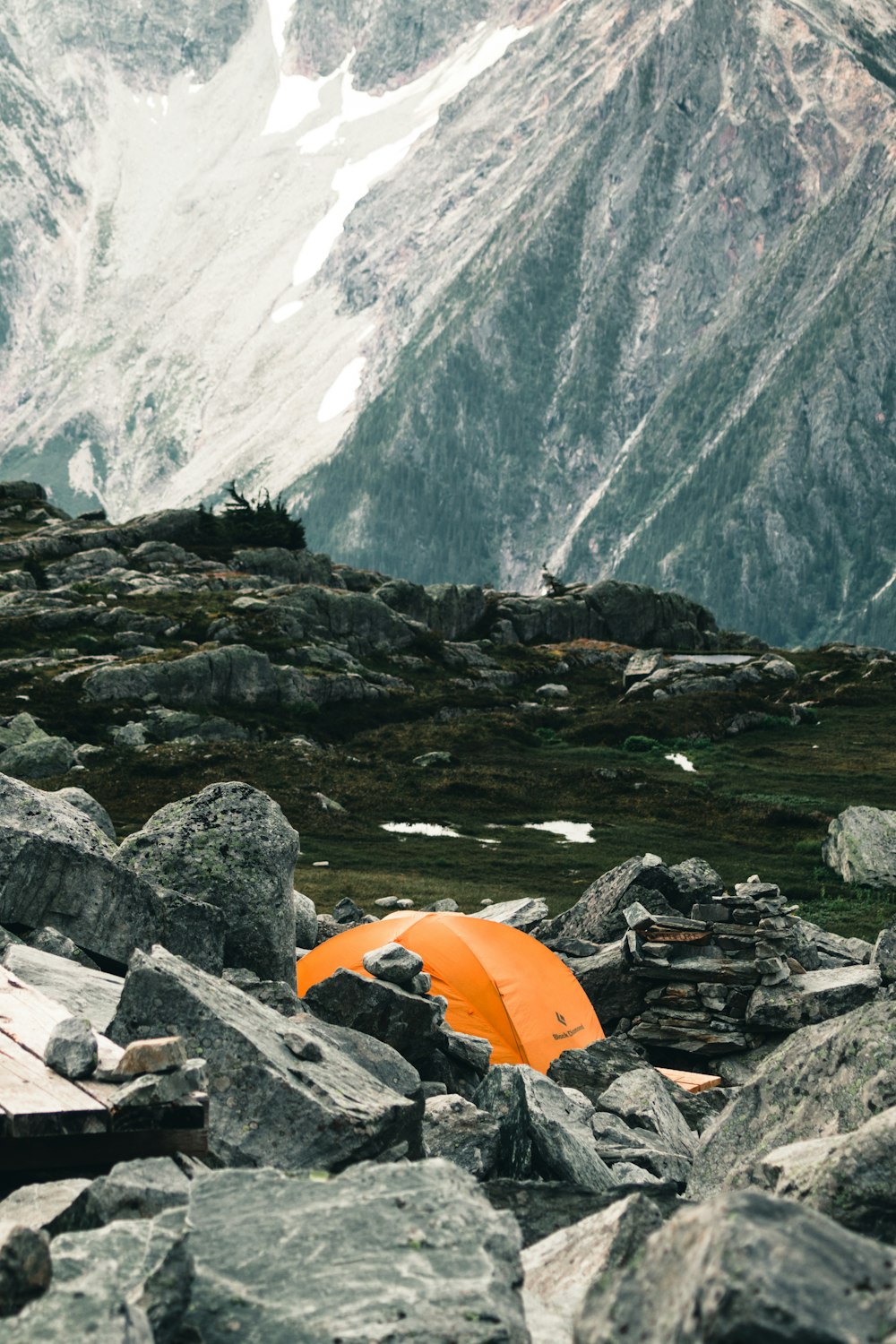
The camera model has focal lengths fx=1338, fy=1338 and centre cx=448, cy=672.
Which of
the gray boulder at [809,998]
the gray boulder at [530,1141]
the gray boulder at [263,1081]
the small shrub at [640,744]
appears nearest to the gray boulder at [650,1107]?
the gray boulder at [530,1141]

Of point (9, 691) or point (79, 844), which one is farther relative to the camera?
point (9, 691)

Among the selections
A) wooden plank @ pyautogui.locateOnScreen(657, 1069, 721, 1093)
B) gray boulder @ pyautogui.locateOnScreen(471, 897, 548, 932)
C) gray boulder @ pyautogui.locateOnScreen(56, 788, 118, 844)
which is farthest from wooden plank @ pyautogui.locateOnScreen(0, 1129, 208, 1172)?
gray boulder @ pyautogui.locateOnScreen(471, 897, 548, 932)

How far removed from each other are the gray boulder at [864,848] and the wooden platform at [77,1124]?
1422 inches

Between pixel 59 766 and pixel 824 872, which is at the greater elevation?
pixel 824 872

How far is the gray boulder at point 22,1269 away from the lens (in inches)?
240

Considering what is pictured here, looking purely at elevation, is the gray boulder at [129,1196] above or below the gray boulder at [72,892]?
above

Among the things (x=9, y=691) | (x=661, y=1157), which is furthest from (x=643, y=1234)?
(x=9, y=691)

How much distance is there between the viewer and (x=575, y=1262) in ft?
24.6

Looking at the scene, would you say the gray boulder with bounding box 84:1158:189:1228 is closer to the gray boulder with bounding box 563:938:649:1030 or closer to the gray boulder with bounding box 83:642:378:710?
the gray boulder with bounding box 563:938:649:1030

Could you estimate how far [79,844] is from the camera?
628 inches

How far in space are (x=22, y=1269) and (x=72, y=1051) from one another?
3.32m

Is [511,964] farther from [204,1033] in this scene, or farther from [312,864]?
[312,864]

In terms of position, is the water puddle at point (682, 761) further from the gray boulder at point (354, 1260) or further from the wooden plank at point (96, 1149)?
the gray boulder at point (354, 1260)

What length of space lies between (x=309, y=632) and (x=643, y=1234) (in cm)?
8661
